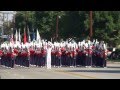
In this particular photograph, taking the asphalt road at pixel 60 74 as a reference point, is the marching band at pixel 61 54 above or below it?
above

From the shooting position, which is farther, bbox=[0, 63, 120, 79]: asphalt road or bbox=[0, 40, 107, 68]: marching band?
bbox=[0, 40, 107, 68]: marching band

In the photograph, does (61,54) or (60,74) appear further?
(61,54)

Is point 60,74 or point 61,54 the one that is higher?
point 61,54

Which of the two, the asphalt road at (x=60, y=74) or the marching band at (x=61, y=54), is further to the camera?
the marching band at (x=61, y=54)

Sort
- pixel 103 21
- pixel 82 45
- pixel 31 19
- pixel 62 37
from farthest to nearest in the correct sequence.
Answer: pixel 31 19, pixel 62 37, pixel 103 21, pixel 82 45

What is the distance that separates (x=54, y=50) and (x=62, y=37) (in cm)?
2513

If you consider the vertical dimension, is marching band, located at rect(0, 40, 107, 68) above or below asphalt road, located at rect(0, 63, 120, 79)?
above
